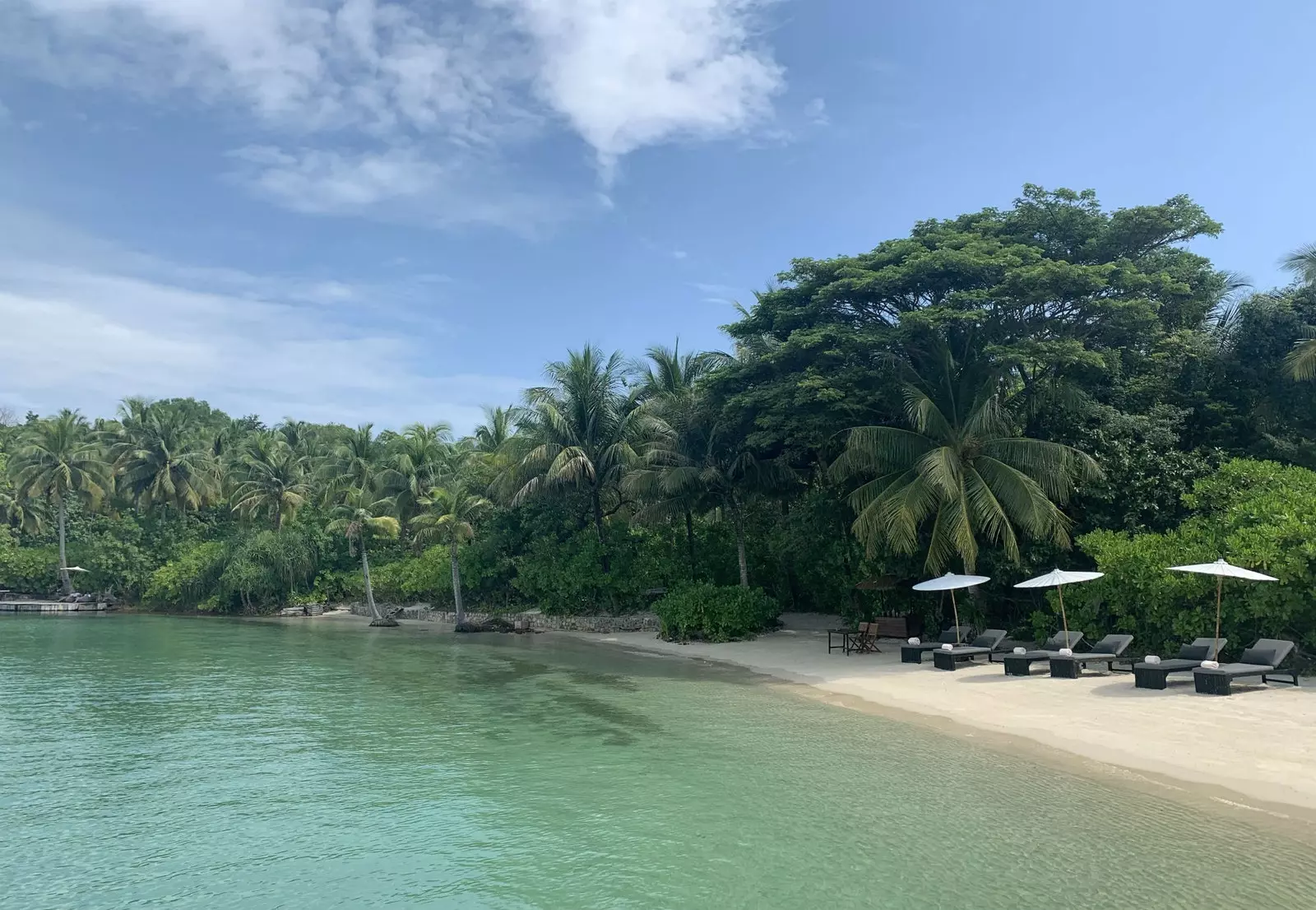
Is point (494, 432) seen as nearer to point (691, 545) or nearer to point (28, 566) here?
point (691, 545)

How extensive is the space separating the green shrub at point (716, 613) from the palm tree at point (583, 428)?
5.88 m

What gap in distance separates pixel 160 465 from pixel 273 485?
9467 mm

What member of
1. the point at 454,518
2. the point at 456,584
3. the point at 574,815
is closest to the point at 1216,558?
the point at 574,815

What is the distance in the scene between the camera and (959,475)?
58.5 feet

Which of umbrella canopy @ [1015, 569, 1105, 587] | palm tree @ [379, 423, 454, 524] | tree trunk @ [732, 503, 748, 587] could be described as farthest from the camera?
→ palm tree @ [379, 423, 454, 524]

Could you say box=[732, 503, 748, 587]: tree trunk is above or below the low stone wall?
above

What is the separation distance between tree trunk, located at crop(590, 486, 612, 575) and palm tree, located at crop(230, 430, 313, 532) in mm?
20384

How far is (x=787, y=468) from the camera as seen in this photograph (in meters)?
24.2

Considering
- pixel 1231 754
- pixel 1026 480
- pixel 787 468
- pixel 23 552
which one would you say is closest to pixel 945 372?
pixel 1026 480

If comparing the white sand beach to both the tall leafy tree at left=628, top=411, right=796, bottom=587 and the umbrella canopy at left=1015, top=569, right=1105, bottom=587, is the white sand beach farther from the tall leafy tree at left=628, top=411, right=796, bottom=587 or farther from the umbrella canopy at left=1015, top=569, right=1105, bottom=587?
the tall leafy tree at left=628, top=411, right=796, bottom=587

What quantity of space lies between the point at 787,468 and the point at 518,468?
10.8 m

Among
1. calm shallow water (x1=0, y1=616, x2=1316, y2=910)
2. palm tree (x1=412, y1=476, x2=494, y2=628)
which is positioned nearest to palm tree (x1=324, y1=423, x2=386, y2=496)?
palm tree (x1=412, y1=476, x2=494, y2=628)

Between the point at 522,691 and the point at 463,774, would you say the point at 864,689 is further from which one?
the point at 463,774

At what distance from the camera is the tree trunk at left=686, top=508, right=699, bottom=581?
2773 centimetres
